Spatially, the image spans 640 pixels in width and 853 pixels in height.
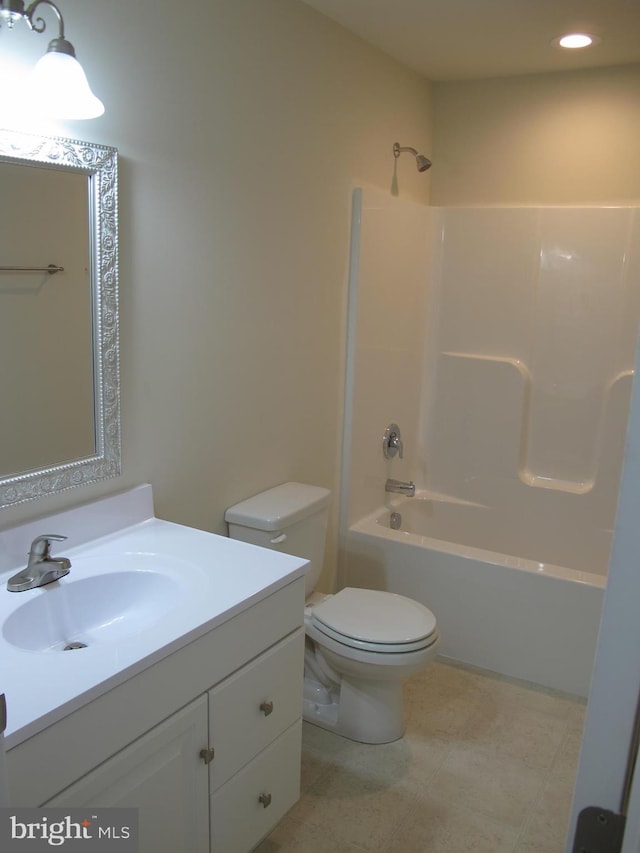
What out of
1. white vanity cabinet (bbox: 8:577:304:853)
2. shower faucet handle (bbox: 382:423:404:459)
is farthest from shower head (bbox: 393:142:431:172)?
white vanity cabinet (bbox: 8:577:304:853)

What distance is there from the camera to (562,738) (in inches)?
98.3

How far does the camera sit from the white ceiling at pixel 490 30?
97.8 inches

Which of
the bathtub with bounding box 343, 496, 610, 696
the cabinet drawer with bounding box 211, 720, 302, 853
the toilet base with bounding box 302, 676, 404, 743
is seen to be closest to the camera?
the cabinet drawer with bounding box 211, 720, 302, 853

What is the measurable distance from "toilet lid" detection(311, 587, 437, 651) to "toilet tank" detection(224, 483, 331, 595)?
0.52 feet

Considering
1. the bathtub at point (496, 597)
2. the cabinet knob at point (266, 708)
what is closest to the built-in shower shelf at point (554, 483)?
the bathtub at point (496, 597)

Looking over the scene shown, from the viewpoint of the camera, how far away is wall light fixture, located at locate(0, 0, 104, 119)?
4.86 feet

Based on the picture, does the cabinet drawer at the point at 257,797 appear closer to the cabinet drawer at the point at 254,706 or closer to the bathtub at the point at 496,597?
the cabinet drawer at the point at 254,706

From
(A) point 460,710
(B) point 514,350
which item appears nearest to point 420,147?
(B) point 514,350

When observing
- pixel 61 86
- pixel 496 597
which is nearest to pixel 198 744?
pixel 61 86

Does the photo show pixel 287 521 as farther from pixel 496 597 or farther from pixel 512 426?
pixel 512 426

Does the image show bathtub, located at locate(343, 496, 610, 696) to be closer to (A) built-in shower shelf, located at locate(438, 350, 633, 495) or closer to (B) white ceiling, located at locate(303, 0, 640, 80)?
(A) built-in shower shelf, located at locate(438, 350, 633, 495)

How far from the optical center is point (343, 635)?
231 cm

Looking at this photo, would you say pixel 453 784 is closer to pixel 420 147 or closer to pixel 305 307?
pixel 305 307

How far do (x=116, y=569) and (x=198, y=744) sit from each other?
0.45 meters
